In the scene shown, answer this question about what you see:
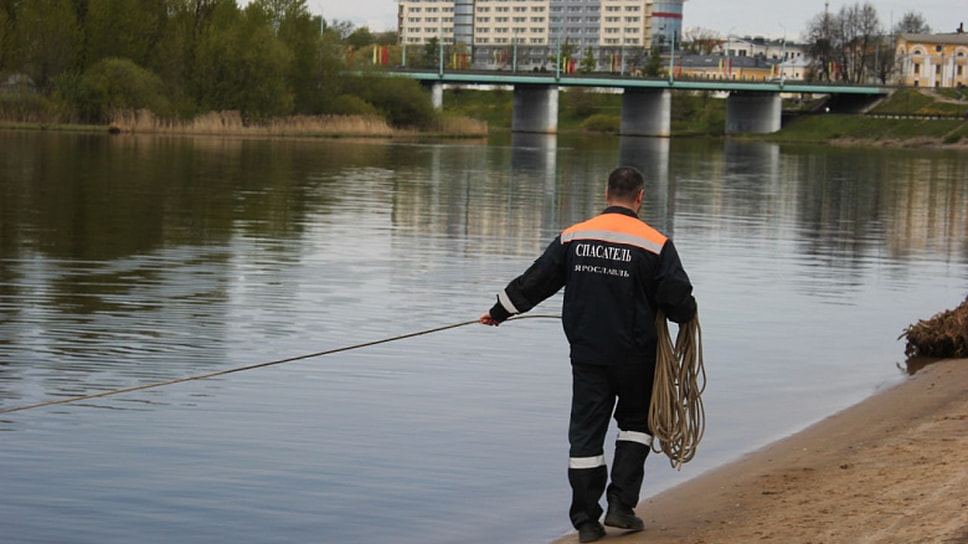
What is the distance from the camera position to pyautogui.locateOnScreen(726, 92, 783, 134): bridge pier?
141 metres

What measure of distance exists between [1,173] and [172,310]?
2216 cm

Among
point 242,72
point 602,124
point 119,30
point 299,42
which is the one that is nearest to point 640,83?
point 602,124

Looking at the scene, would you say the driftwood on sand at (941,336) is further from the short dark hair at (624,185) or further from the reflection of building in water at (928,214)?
the reflection of building in water at (928,214)

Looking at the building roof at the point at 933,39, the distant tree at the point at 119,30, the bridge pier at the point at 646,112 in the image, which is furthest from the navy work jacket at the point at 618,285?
the building roof at the point at 933,39

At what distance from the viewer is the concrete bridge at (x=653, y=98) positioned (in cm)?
13612

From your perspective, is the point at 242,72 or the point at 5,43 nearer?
the point at 5,43

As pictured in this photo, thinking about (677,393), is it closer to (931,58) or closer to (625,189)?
(625,189)

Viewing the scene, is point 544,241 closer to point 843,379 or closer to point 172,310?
point 172,310

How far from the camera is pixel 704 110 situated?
545ft

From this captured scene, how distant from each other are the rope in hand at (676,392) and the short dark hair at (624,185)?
0.62 m

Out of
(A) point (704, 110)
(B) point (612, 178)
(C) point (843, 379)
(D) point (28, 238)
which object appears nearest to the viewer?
(B) point (612, 178)

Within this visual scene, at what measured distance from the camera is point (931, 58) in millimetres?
178625

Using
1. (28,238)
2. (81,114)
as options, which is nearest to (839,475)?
(28,238)

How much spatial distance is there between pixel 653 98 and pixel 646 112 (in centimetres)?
193
